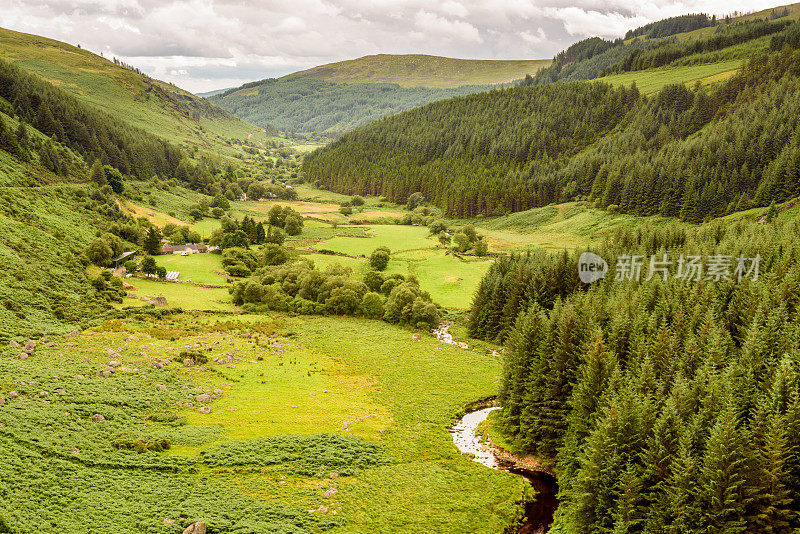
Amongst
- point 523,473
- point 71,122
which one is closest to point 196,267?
point 523,473

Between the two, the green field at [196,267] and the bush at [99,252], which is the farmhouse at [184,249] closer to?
the green field at [196,267]

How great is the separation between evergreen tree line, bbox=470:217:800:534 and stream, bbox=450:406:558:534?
65.5 inches

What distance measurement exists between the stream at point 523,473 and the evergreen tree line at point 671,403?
1664mm

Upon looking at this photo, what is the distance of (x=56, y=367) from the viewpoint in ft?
153

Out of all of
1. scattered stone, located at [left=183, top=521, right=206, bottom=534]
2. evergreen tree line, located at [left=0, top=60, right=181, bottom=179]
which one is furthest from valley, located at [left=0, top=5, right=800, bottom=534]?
evergreen tree line, located at [left=0, top=60, right=181, bottom=179]

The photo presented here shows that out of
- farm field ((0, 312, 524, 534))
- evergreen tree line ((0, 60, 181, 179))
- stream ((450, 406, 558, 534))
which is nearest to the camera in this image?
farm field ((0, 312, 524, 534))

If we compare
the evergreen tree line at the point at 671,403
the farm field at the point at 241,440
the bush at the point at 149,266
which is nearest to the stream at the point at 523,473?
the farm field at the point at 241,440

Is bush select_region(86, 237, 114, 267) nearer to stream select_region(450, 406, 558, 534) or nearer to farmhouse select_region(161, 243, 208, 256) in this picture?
farmhouse select_region(161, 243, 208, 256)

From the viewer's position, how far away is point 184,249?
123500mm

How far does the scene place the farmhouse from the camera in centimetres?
11975

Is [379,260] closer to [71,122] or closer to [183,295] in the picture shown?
[183,295]

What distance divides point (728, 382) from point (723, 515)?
→ 831 cm

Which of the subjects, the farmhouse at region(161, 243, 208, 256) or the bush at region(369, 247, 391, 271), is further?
the farmhouse at region(161, 243, 208, 256)

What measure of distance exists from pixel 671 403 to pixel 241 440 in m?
→ 35.6
